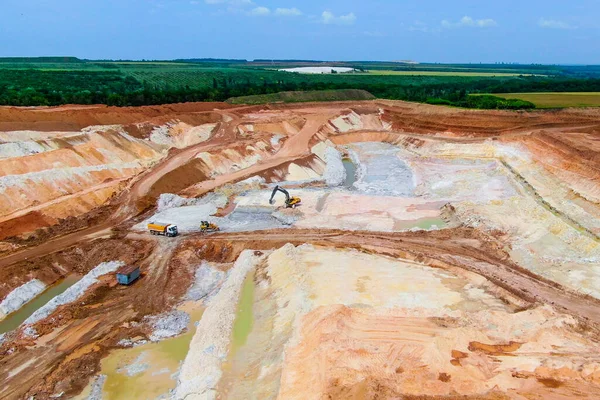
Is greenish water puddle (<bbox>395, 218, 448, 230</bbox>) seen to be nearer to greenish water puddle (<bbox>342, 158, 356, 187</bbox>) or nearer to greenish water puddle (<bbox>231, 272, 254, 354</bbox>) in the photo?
greenish water puddle (<bbox>342, 158, 356, 187</bbox>)

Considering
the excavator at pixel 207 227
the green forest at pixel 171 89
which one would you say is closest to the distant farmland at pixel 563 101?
the green forest at pixel 171 89

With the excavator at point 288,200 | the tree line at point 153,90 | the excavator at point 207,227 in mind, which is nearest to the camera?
the excavator at point 207,227

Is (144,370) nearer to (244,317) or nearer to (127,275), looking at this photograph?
(244,317)

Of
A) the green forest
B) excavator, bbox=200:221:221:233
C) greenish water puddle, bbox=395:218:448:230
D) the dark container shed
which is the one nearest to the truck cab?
excavator, bbox=200:221:221:233

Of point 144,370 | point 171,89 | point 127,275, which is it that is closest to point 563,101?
point 127,275

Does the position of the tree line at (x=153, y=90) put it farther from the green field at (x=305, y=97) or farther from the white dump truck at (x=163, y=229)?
the white dump truck at (x=163, y=229)

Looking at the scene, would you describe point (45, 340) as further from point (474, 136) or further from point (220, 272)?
point (474, 136)

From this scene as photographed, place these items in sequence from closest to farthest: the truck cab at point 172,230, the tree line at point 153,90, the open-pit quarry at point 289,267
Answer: the open-pit quarry at point 289,267
the truck cab at point 172,230
the tree line at point 153,90
